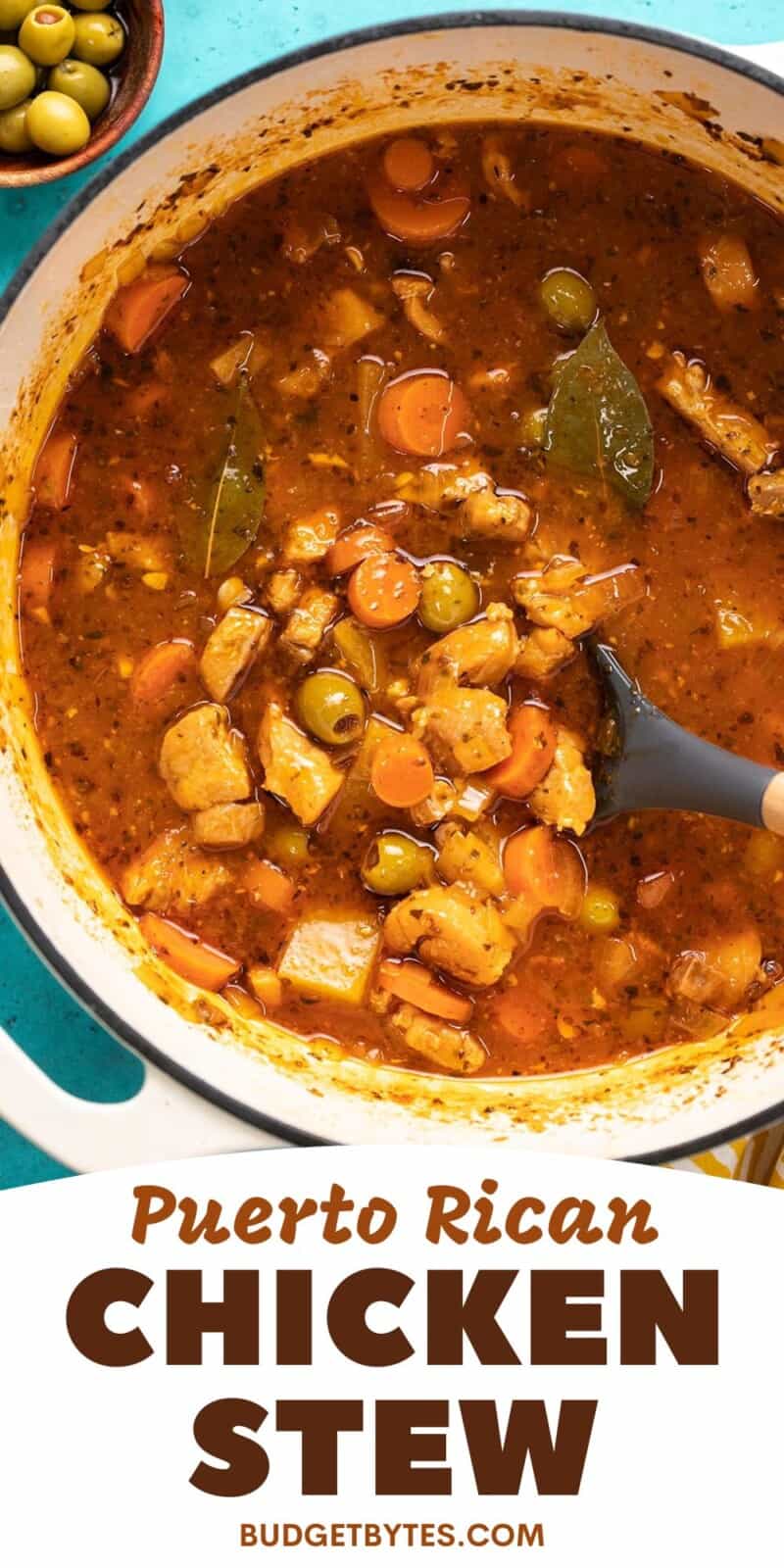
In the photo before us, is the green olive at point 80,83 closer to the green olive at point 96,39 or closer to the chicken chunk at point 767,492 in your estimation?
the green olive at point 96,39

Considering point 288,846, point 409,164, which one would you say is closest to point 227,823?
point 288,846

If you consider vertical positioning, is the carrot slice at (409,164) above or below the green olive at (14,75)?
below

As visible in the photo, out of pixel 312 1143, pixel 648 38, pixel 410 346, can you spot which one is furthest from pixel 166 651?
pixel 648 38

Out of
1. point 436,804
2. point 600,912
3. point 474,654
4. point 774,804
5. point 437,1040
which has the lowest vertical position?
point 437,1040

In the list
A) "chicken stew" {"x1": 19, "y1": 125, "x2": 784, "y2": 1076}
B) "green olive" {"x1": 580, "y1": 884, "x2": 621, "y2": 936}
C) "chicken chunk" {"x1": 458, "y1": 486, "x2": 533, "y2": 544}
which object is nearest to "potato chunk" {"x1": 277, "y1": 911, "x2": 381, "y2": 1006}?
"chicken stew" {"x1": 19, "y1": 125, "x2": 784, "y2": 1076}

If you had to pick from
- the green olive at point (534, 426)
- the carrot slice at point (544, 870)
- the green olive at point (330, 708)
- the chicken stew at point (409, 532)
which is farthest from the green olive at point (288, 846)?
the green olive at point (534, 426)

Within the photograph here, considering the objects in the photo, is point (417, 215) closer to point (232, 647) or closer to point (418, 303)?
point (418, 303)

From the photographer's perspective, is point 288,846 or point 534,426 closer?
point 534,426

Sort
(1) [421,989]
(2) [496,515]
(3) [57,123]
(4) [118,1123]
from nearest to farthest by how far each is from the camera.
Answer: (3) [57,123] → (4) [118,1123] → (2) [496,515] → (1) [421,989]
